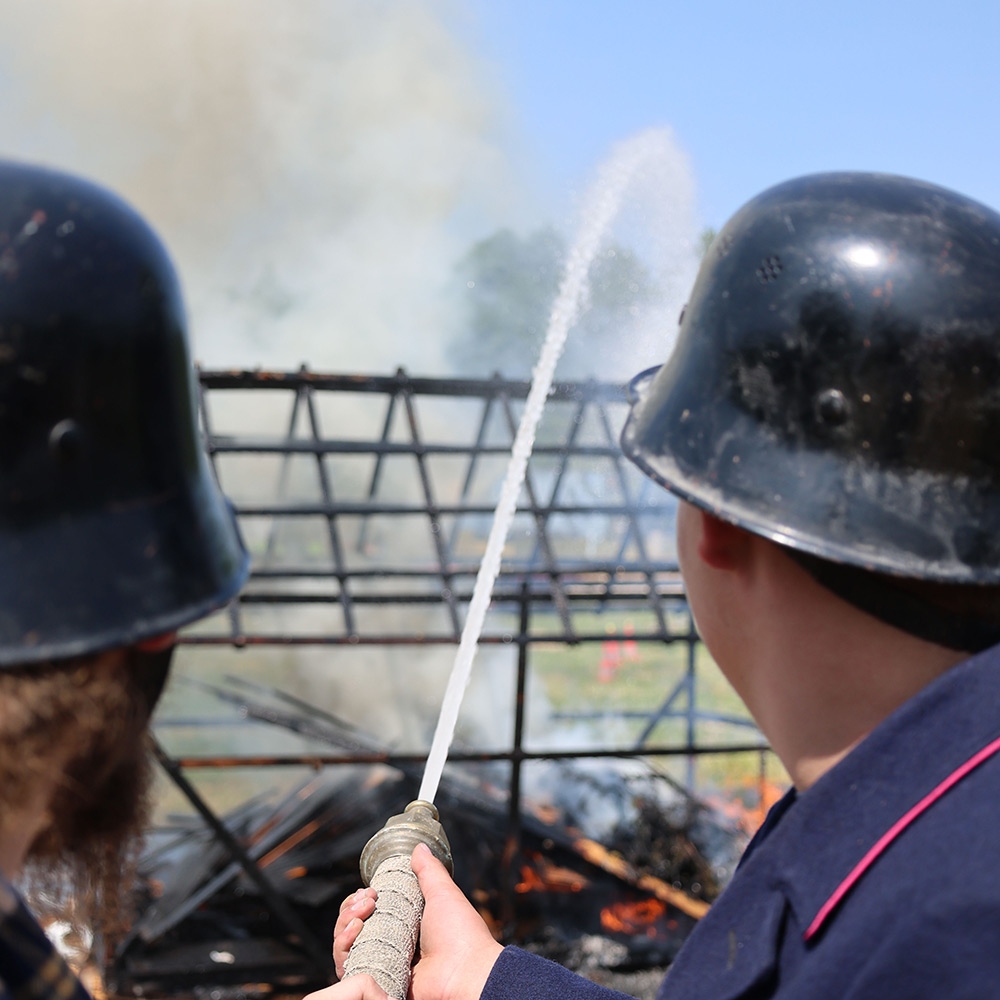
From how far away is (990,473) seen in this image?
3.41 feet

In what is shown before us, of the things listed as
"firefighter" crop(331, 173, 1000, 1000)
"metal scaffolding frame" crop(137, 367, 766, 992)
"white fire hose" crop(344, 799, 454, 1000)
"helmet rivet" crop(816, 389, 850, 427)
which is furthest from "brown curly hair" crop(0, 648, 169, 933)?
"metal scaffolding frame" crop(137, 367, 766, 992)

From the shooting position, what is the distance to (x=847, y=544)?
3.41 ft

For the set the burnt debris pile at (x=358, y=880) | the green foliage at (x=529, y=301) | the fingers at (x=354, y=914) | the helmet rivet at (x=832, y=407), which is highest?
the helmet rivet at (x=832, y=407)

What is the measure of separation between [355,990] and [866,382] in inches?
42.2

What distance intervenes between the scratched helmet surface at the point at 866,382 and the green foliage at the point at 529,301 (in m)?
9.78

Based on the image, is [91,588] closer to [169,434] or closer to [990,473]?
[169,434]

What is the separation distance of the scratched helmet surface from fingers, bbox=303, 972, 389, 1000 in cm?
84

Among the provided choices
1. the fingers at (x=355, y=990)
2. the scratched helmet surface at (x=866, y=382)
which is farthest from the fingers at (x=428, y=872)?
the scratched helmet surface at (x=866, y=382)

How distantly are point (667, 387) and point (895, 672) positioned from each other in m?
0.49

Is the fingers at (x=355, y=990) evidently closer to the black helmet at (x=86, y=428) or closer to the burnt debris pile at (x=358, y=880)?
the black helmet at (x=86, y=428)

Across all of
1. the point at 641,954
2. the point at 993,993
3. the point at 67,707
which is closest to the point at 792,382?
the point at 993,993

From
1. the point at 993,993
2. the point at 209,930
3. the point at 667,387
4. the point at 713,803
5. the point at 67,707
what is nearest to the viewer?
the point at 993,993

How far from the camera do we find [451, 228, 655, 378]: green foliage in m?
12.0

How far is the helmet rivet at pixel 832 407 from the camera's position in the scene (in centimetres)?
105
